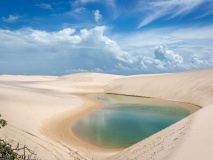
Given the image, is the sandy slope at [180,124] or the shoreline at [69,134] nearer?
the sandy slope at [180,124]

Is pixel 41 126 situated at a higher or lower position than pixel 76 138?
higher

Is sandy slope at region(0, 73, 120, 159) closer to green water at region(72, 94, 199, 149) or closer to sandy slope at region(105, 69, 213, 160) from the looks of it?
green water at region(72, 94, 199, 149)

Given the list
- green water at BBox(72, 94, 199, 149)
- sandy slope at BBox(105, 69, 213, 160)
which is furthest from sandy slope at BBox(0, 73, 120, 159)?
sandy slope at BBox(105, 69, 213, 160)

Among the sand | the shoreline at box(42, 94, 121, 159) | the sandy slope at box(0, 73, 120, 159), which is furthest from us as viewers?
the shoreline at box(42, 94, 121, 159)

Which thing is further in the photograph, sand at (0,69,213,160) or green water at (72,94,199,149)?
green water at (72,94,199,149)

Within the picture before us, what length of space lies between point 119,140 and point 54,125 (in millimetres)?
6007

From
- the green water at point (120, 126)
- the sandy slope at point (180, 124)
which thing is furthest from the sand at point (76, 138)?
the green water at point (120, 126)

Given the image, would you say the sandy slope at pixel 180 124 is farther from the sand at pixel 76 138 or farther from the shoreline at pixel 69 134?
the shoreline at pixel 69 134

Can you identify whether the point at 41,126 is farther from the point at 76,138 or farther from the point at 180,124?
the point at 180,124

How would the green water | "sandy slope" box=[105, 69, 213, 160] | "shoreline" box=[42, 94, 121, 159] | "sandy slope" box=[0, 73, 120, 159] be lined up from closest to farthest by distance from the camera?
"sandy slope" box=[105, 69, 213, 160] → "sandy slope" box=[0, 73, 120, 159] → "shoreline" box=[42, 94, 121, 159] → the green water

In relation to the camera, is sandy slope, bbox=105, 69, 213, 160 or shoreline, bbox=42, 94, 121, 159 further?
shoreline, bbox=42, 94, 121, 159

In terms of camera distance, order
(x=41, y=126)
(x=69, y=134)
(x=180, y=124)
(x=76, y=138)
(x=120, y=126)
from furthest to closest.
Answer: (x=120, y=126) → (x=41, y=126) → (x=69, y=134) → (x=76, y=138) → (x=180, y=124)

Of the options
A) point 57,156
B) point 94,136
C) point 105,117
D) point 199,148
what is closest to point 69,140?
point 94,136

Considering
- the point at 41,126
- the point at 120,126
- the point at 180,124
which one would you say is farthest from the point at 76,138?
the point at 180,124
